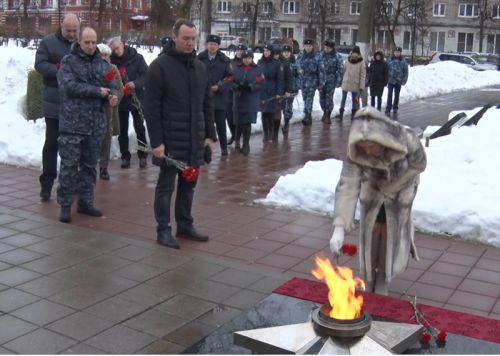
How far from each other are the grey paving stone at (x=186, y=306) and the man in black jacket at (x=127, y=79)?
172 inches

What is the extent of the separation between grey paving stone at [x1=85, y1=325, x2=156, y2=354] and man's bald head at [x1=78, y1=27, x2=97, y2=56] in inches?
124

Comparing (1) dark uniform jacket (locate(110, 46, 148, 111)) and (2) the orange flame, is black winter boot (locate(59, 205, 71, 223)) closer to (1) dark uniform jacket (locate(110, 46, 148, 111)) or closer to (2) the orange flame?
(1) dark uniform jacket (locate(110, 46, 148, 111))

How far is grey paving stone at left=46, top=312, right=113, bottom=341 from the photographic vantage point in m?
4.16

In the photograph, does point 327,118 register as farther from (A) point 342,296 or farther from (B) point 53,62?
(A) point 342,296

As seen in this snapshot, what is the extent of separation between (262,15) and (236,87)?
5590 cm

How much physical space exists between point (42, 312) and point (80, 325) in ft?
1.16

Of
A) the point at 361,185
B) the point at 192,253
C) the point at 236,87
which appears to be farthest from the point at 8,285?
the point at 236,87

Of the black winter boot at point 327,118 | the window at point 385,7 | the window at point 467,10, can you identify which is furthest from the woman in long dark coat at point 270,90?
the window at point 467,10

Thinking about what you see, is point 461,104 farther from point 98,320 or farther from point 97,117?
point 98,320

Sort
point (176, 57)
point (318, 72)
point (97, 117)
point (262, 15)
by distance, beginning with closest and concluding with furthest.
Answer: point (176, 57) < point (97, 117) < point (318, 72) < point (262, 15)

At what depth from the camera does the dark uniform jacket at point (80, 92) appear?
6.41 meters

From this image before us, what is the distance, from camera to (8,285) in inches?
194

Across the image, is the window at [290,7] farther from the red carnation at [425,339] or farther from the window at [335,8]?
the red carnation at [425,339]

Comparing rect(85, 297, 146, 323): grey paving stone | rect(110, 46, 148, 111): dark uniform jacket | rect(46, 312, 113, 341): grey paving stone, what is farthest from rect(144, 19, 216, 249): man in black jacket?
rect(110, 46, 148, 111): dark uniform jacket
